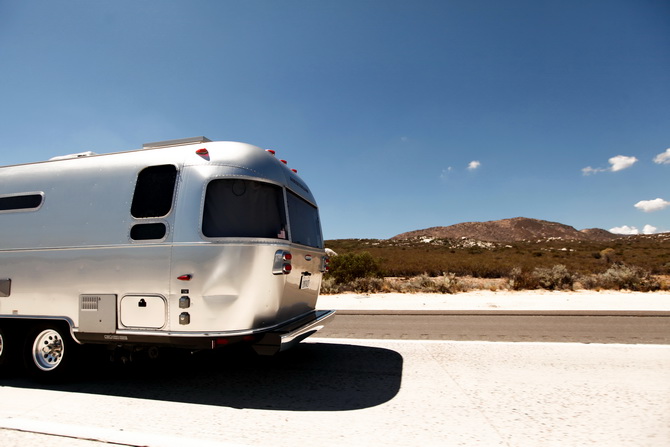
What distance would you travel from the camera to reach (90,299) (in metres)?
4.90

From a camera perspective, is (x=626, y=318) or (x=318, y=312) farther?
(x=626, y=318)

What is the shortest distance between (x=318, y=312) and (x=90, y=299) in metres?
3.15

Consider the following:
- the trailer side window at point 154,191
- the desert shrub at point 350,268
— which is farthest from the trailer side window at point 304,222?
the desert shrub at point 350,268

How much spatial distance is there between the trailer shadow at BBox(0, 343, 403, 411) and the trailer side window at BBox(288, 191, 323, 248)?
184 cm

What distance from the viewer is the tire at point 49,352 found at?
5148mm

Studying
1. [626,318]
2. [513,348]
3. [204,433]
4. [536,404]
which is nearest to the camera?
[204,433]

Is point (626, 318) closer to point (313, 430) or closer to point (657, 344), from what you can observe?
point (657, 344)

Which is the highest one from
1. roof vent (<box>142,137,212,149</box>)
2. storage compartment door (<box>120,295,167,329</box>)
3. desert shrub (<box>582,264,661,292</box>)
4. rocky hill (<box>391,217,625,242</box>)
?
rocky hill (<box>391,217,625,242</box>)

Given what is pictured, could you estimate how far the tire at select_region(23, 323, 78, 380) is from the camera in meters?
5.15

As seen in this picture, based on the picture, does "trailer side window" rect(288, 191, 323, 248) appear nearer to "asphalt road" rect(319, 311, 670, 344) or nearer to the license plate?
the license plate

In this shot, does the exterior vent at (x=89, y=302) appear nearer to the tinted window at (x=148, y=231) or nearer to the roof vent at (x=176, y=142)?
the tinted window at (x=148, y=231)

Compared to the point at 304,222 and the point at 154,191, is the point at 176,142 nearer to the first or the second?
the point at 154,191

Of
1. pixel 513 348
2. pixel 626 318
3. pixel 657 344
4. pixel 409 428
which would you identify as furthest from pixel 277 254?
pixel 626 318

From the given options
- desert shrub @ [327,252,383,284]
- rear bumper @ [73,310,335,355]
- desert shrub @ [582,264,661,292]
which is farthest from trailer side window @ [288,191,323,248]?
desert shrub @ [582,264,661,292]
